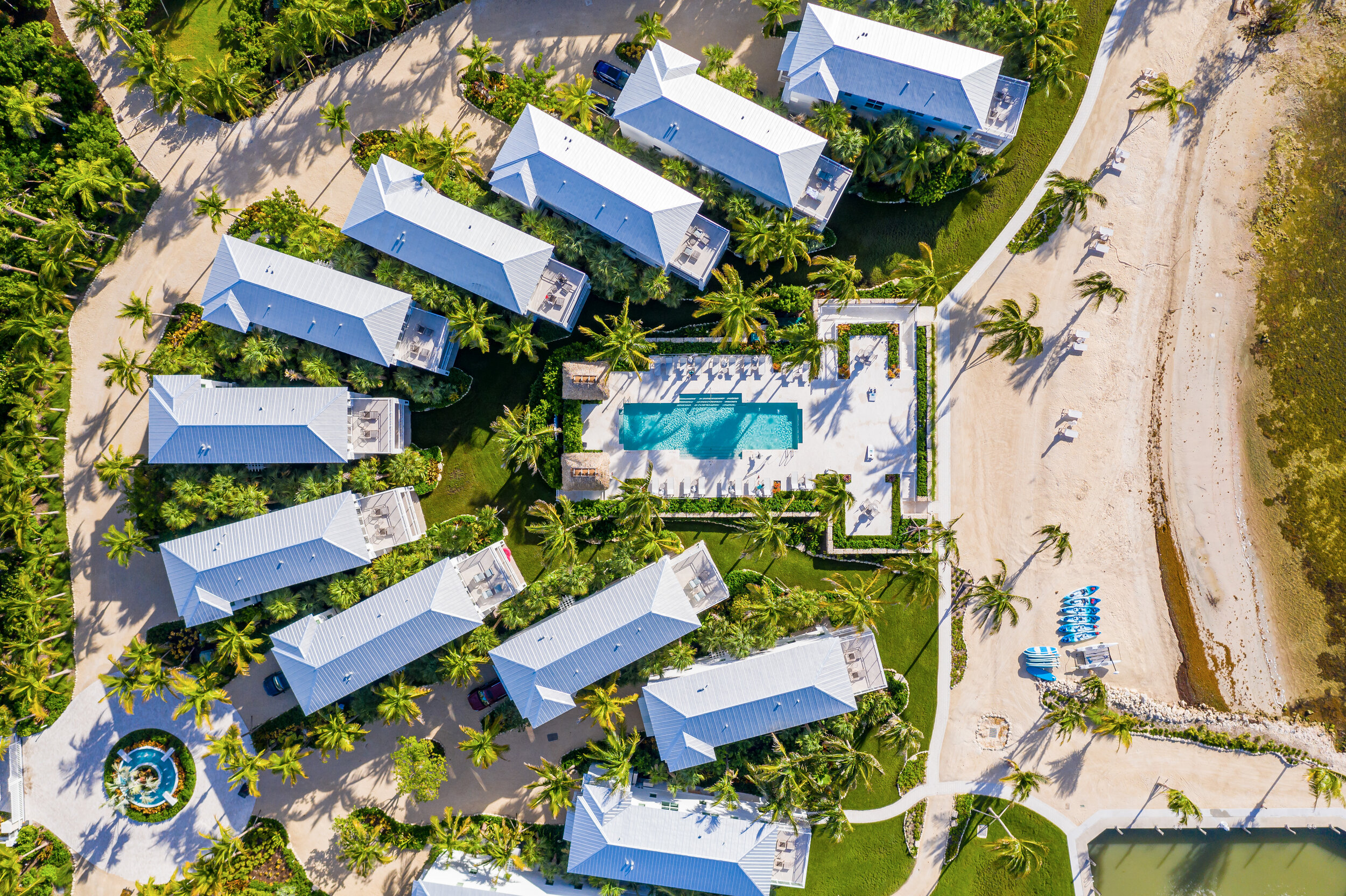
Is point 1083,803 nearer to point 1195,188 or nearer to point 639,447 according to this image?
point 639,447

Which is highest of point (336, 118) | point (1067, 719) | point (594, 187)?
point (336, 118)

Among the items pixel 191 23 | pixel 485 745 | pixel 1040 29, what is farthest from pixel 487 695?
pixel 1040 29

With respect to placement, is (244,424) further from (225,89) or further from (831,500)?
(831,500)

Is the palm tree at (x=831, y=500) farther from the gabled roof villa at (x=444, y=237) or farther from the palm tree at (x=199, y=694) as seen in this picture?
the palm tree at (x=199, y=694)

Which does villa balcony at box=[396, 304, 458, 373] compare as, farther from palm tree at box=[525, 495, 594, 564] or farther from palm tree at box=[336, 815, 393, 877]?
palm tree at box=[336, 815, 393, 877]

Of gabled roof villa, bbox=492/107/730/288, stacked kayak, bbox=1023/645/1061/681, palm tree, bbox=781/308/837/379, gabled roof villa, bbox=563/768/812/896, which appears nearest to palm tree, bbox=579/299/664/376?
gabled roof villa, bbox=492/107/730/288

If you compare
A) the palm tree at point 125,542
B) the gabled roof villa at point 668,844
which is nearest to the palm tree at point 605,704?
the gabled roof villa at point 668,844

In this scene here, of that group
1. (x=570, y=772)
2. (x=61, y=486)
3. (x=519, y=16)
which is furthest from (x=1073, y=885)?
(x=61, y=486)
